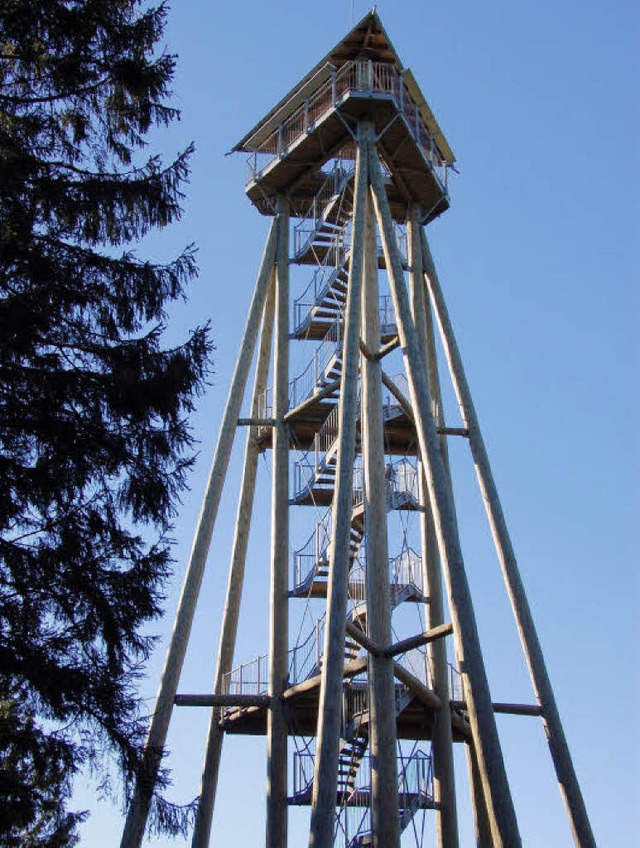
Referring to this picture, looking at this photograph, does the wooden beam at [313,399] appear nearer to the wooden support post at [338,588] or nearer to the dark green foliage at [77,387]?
the wooden support post at [338,588]

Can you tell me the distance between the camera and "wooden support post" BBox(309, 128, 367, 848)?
1612cm

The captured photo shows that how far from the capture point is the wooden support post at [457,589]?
15664 mm

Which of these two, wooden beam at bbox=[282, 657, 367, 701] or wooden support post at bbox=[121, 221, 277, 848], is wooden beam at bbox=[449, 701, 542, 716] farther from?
wooden support post at bbox=[121, 221, 277, 848]

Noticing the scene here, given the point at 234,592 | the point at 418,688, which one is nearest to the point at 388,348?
the point at 234,592

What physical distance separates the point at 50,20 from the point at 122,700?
24.2ft

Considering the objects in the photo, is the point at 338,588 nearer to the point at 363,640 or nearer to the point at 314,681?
the point at 363,640

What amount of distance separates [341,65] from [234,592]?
33.9ft

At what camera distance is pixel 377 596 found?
1942 cm

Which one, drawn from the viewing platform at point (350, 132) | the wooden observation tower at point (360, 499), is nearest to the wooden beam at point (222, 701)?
the wooden observation tower at point (360, 499)

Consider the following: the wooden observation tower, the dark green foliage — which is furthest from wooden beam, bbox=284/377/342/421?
the dark green foliage

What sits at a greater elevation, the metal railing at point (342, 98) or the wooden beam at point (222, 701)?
the metal railing at point (342, 98)

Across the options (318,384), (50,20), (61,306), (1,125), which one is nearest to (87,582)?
(61,306)

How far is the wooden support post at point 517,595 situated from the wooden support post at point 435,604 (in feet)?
1.24

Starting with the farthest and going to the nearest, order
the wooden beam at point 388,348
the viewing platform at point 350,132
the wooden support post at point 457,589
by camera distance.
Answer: the viewing platform at point 350,132
the wooden beam at point 388,348
the wooden support post at point 457,589
